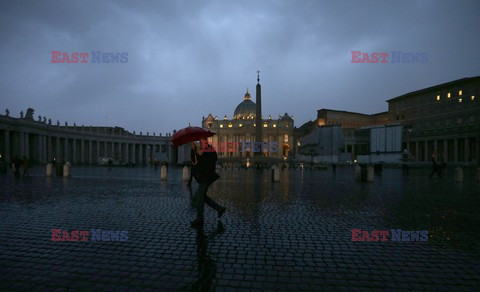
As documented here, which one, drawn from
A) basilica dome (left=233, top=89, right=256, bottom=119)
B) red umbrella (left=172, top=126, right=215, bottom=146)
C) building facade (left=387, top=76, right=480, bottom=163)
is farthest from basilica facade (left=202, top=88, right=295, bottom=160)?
red umbrella (left=172, top=126, right=215, bottom=146)

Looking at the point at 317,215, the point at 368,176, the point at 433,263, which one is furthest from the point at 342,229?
the point at 368,176

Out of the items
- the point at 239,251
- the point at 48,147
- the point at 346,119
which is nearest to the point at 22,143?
the point at 48,147

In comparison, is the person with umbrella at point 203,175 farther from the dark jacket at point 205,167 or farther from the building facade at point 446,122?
the building facade at point 446,122

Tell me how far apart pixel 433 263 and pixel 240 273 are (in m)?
2.97

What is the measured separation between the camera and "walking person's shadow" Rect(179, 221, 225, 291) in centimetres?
351

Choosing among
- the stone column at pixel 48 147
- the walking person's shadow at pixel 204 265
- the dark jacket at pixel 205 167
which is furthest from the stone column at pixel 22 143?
the walking person's shadow at pixel 204 265

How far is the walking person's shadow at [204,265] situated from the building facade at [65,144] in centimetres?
3327

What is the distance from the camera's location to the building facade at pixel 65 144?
4559 cm

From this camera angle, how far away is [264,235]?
5.78 metres

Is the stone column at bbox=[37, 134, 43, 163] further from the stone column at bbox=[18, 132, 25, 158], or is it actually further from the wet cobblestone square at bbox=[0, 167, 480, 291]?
the wet cobblestone square at bbox=[0, 167, 480, 291]

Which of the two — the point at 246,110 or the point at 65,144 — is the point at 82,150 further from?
the point at 246,110

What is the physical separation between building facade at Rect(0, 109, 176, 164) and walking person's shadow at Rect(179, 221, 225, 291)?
3327cm

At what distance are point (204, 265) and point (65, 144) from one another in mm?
65517

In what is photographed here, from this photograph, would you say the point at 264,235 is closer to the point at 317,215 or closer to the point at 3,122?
the point at 317,215
